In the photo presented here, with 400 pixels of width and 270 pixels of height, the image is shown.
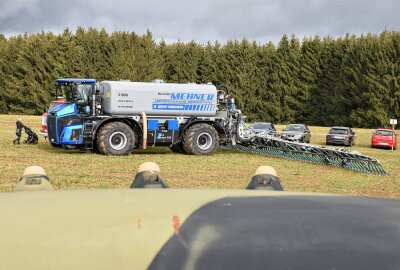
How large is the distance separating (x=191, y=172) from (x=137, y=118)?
14.9ft

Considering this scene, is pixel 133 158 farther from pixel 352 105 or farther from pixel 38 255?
pixel 352 105

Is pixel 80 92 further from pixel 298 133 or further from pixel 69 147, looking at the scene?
pixel 298 133

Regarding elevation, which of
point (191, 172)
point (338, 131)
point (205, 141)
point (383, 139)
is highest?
point (205, 141)

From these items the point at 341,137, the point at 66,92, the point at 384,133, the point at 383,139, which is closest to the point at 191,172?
the point at 66,92

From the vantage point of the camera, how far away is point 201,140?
1969 centimetres

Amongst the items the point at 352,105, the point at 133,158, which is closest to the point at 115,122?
the point at 133,158

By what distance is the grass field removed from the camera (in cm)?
1223

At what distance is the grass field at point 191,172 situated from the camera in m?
12.2

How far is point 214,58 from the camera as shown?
2662 inches

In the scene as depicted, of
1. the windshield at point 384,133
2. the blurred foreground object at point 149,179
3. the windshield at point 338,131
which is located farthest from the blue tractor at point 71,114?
A: the windshield at point 338,131

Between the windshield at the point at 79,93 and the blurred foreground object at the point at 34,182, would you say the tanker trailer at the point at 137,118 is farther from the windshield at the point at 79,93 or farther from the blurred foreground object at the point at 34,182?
the blurred foreground object at the point at 34,182

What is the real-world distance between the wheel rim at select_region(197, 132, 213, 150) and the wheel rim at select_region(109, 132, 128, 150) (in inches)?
112

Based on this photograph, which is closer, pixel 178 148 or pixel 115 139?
pixel 115 139

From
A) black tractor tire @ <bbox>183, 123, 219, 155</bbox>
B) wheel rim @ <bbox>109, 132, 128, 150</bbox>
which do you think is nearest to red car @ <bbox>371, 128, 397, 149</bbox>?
black tractor tire @ <bbox>183, 123, 219, 155</bbox>
